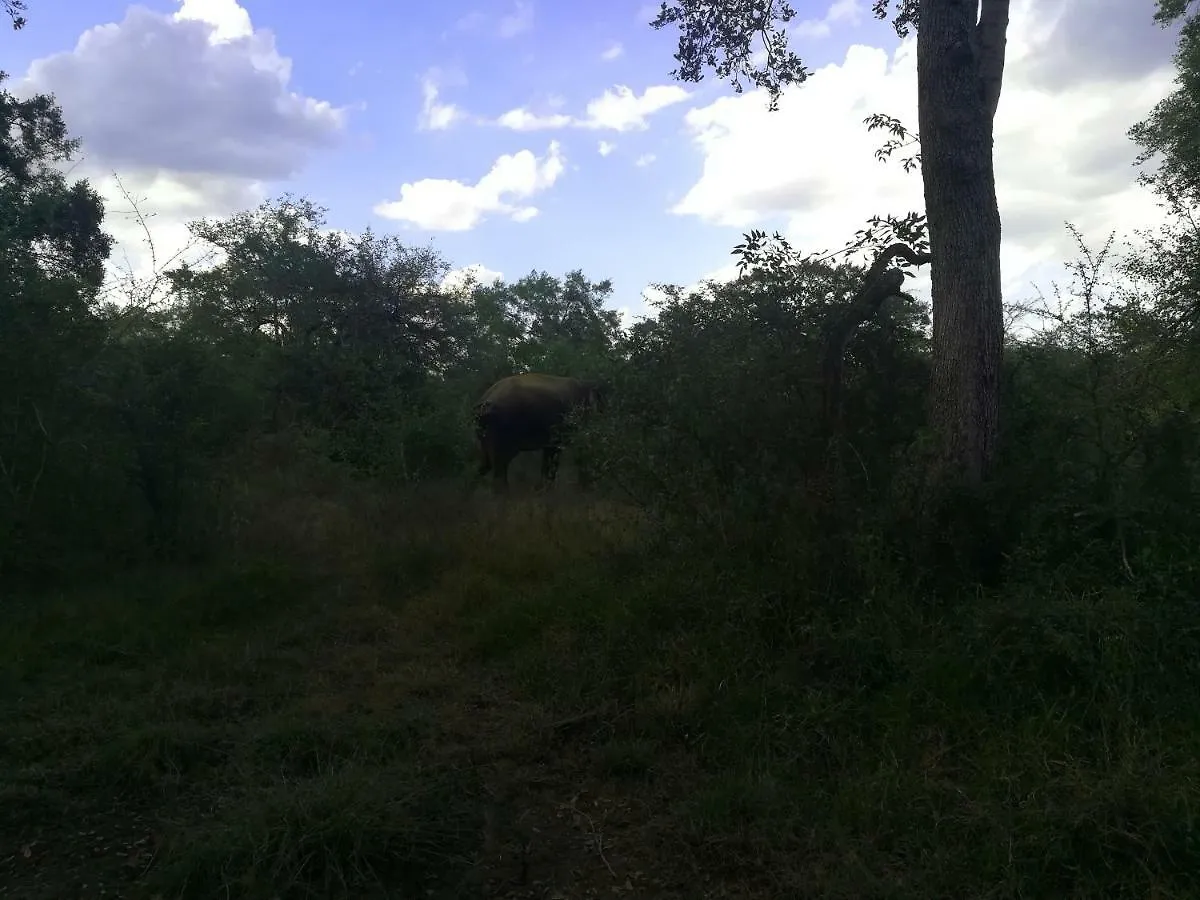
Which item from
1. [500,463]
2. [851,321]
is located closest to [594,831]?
[851,321]

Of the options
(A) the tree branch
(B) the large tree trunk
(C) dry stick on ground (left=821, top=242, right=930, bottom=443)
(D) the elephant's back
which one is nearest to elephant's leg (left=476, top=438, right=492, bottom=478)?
(D) the elephant's back

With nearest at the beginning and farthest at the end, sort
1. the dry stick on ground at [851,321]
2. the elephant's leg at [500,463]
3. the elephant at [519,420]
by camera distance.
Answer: the dry stick on ground at [851,321] → the elephant's leg at [500,463] → the elephant at [519,420]

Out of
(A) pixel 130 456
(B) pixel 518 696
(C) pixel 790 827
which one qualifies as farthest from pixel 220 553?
(C) pixel 790 827

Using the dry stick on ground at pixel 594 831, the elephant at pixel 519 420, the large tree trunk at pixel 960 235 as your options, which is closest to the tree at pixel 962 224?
the large tree trunk at pixel 960 235

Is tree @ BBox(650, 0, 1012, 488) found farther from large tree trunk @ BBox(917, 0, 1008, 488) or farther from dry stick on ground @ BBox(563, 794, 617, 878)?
dry stick on ground @ BBox(563, 794, 617, 878)

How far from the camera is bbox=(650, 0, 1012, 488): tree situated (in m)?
5.42

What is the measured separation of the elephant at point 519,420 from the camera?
1177 cm

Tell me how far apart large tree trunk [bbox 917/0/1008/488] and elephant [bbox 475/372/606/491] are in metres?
6.36

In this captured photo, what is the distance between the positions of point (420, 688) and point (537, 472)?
810cm

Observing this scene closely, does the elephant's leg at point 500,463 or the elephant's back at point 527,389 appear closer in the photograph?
the elephant's leg at point 500,463

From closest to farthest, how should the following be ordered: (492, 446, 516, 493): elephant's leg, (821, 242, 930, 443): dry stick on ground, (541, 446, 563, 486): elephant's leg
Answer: (821, 242, 930, 443): dry stick on ground < (492, 446, 516, 493): elephant's leg < (541, 446, 563, 486): elephant's leg

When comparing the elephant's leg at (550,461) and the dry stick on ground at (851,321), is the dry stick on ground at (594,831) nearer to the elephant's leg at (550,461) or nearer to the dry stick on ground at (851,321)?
the dry stick on ground at (851,321)

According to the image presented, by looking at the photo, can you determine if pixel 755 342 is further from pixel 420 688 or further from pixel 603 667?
pixel 420 688

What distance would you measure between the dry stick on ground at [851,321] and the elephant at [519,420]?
5865 mm
